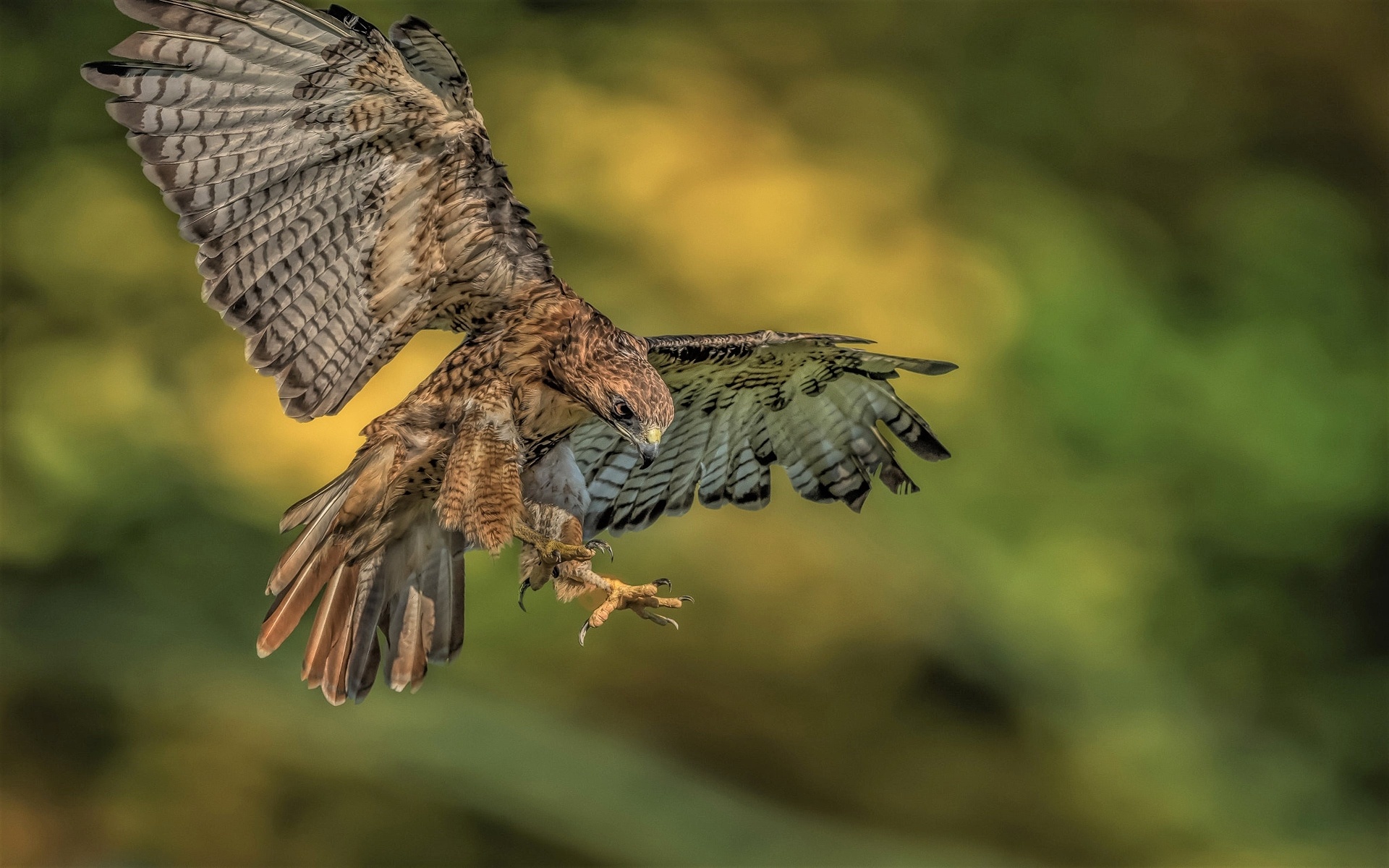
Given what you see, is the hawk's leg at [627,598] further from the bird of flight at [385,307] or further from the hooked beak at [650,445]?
the hooked beak at [650,445]

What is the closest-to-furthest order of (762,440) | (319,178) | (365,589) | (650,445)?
(650,445)
(319,178)
(365,589)
(762,440)

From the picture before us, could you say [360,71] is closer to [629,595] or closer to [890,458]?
[629,595]

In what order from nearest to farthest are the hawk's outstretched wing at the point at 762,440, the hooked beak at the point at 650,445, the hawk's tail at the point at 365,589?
the hooked beak at the point at 650,445 < the hawk's tail at the point at 365,589 < the hawk's outstretched wing at the point at 762,440

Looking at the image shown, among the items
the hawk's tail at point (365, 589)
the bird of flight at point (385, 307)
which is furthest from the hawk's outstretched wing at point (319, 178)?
the hawk's tail at point (365, 589)

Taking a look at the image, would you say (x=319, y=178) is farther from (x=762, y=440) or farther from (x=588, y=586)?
(x=762, y=440)

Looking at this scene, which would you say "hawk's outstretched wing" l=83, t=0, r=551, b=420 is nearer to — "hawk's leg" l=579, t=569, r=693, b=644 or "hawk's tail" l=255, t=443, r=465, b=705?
"hawk's tail" l=255, t=443, r=465, b=705

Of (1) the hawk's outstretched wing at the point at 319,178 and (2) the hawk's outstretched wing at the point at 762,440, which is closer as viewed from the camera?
(1) the hawk's outstretched wing at the point at 319,178

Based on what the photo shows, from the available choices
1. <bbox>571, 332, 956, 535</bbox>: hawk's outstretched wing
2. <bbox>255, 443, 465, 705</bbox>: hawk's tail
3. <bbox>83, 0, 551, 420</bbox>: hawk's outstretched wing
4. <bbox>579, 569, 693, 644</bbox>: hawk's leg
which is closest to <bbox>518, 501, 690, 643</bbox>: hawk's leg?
<bbox>579, 569, 693, 644</bbox>: hawk's leg

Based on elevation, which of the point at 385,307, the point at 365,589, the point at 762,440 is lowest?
the point at 365,589

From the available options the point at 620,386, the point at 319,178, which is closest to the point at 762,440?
the point at 620,386
